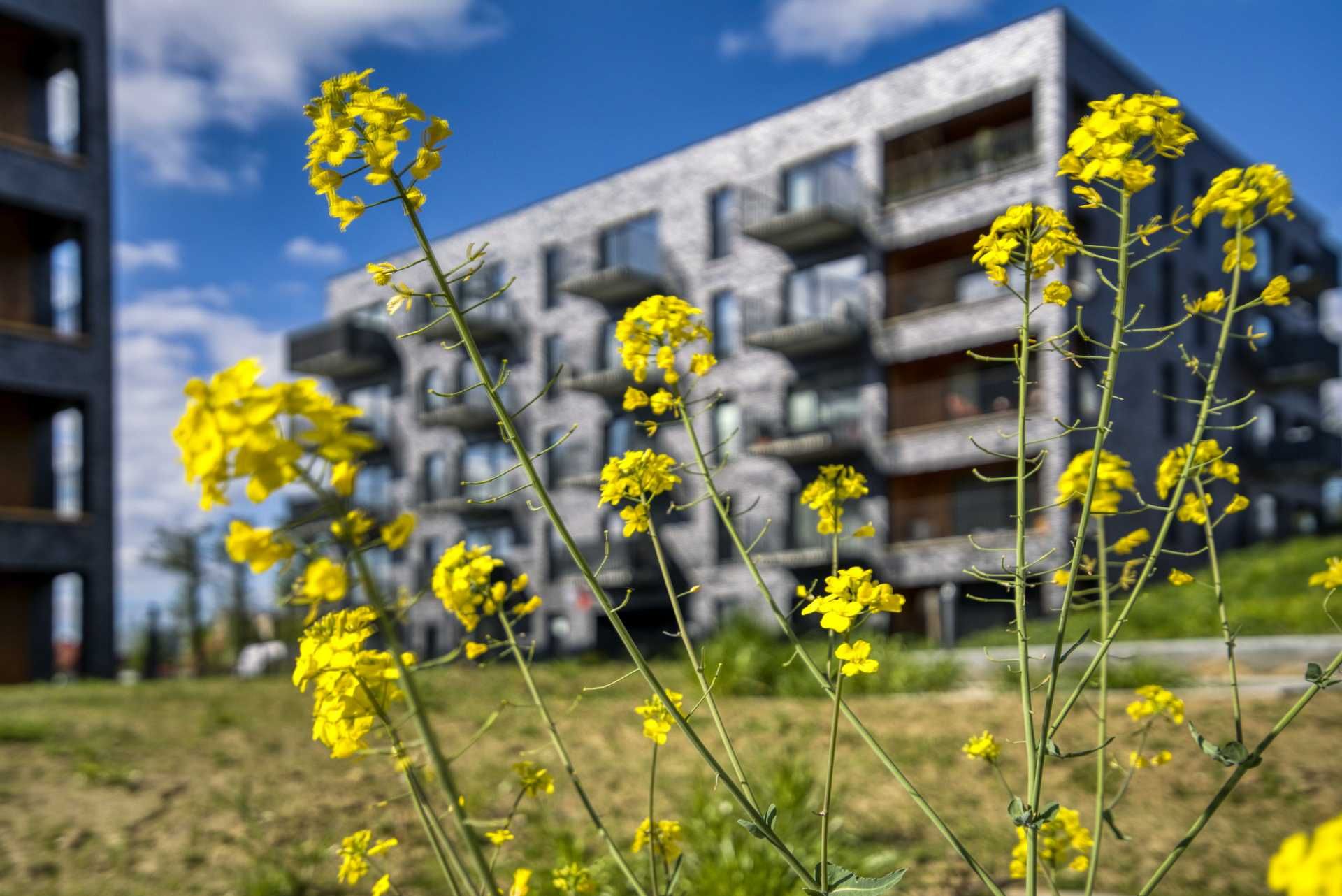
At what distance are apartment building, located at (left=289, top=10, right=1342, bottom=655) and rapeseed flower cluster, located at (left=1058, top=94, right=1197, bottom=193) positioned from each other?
506 inches

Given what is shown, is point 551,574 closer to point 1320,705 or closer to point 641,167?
point 641,167

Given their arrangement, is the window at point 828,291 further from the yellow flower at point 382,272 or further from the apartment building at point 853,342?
the yellow flower at point 382,272

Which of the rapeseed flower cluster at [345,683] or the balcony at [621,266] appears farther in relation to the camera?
the balcony at [621,266]

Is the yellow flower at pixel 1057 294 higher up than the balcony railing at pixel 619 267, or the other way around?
the balcony railing at pixel 619 267

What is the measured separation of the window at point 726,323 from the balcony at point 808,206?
175 centimetres

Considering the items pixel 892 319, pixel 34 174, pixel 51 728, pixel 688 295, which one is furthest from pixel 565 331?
pixel 51 728

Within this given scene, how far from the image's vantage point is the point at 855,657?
182 centimetres

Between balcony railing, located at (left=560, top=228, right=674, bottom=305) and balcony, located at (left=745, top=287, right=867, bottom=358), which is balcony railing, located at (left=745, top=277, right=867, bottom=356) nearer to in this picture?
balcony, located at (left=745, top=287, right=867, bottom=358)

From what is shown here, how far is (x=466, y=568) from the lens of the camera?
213 centimetres

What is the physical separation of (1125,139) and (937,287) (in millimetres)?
17889

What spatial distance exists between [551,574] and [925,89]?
1356cm

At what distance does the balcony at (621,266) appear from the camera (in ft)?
76.1

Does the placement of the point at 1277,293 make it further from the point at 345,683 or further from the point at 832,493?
the point at 345,683

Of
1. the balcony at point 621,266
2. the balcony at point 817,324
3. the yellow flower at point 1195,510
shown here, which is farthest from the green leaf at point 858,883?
the balcony at point 621,266
